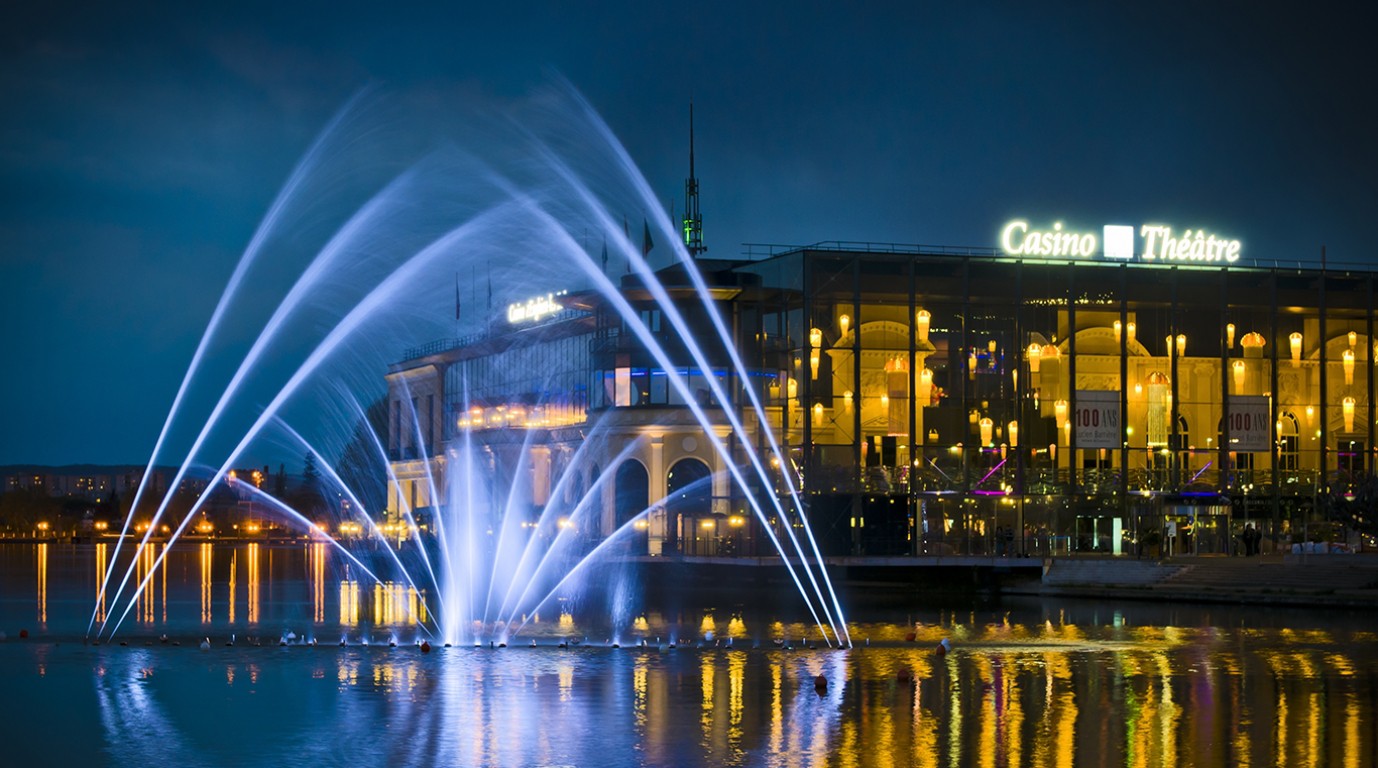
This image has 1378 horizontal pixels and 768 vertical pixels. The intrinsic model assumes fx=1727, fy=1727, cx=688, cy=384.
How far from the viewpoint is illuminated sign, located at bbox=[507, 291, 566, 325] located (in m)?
133

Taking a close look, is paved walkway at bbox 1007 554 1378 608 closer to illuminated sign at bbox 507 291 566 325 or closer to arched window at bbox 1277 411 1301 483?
arched window at bbox 1277 411 1301 483

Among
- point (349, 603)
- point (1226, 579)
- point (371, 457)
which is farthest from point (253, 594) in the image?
point (371, 457)

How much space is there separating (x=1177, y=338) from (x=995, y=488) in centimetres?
1462

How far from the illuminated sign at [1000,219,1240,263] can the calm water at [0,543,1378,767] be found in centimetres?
4725

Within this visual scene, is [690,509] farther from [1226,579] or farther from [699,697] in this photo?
[699,697]

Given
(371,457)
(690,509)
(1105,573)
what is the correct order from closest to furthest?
(1105,573), (690,509), (371,457)

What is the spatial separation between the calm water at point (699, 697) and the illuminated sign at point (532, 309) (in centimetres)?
8063

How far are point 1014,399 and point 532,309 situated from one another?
5139 centimetres

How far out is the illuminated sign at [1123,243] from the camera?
97125 millimetres

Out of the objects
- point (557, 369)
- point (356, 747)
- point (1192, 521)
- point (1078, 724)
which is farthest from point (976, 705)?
point (557, 369)

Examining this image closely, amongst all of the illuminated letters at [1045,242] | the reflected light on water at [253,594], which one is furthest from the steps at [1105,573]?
the reflected light on water at [253,594]

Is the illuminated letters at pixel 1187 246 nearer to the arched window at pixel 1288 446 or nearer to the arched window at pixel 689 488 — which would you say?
the arched window at pixel 1288 446

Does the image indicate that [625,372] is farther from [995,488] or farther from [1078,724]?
[1078,724]

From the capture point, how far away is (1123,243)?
329ft
